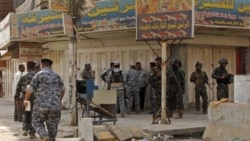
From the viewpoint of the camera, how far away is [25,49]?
16.7 metres

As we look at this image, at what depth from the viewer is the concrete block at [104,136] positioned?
336 inches

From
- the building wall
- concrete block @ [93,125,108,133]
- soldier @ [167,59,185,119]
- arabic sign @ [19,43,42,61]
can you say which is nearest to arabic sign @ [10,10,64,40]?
arabic sign @ [19,43,42,61]

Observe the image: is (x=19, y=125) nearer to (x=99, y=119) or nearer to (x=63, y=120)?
(x=63, y=120)

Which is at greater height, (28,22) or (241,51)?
(28,22)

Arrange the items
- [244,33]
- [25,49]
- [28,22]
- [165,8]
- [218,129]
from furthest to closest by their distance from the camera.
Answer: [25,49] < [28,22] < [244,33] < [165,8] < [218,129]

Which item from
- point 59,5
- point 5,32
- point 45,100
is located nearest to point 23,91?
point 59,5

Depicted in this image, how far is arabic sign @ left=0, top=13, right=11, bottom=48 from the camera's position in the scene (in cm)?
1672

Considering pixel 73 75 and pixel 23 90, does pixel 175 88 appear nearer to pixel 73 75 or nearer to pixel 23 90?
pixel 73 75

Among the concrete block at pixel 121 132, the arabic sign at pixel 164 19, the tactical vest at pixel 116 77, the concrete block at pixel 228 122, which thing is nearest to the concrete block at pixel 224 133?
the concrete block at pixel 228 122

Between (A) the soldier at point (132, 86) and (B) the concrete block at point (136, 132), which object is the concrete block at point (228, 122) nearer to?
(B) the concrete block at point (136, 132)

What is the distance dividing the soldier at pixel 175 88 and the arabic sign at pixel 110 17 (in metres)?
1.62

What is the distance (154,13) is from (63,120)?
3.83 m

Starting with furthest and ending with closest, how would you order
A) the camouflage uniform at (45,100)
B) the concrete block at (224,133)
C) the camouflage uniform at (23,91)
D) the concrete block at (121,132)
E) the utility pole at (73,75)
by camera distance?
the utility pole at (73,75)
the camouflage uniform at (23,91)
the concrete block at (121,132)
the concrete block at (224,133)
the camouflage uniform at (45,100)

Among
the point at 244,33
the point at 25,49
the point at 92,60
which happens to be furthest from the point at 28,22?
the point at 244,33
